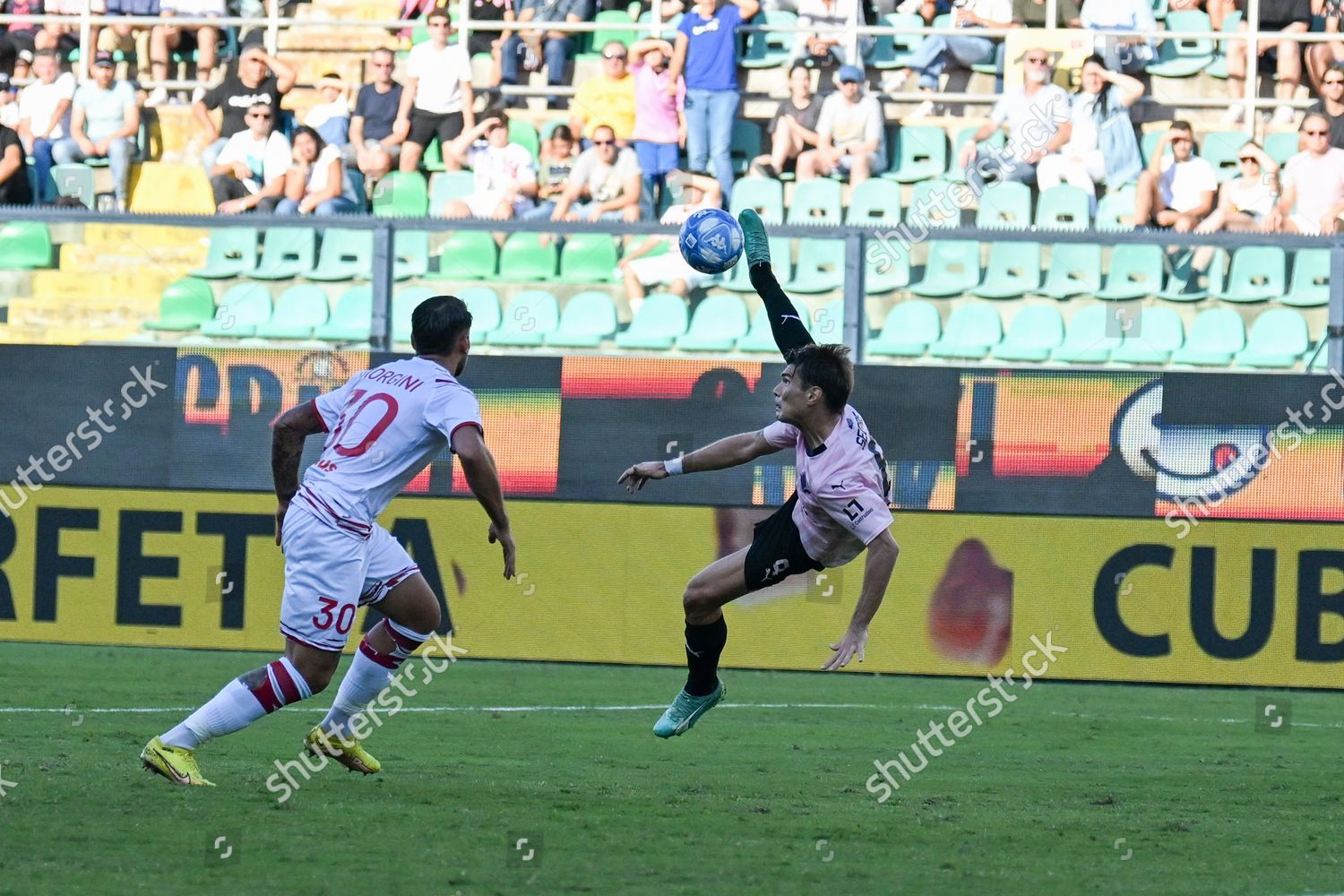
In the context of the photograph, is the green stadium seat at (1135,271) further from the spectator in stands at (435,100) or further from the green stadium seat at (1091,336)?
the spectator in stands at (435,100)

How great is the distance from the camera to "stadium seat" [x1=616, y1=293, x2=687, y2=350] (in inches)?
562

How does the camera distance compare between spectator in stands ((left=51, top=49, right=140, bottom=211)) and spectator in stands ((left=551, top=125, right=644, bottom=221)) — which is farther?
spectator in stands ((left=51, top=49, right=140, bottom=211))

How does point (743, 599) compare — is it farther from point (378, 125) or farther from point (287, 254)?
point (378, 125)

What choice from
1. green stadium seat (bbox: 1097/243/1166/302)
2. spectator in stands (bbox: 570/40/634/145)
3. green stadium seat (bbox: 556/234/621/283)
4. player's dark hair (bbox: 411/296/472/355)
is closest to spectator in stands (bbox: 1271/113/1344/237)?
green stadium seat (bbox: 1097/243/1166/302)

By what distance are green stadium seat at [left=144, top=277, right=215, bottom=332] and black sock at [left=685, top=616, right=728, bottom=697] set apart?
7223mm

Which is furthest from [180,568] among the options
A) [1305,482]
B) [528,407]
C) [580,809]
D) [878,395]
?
[1305,482]

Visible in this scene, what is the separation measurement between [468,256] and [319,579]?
24.8 feet

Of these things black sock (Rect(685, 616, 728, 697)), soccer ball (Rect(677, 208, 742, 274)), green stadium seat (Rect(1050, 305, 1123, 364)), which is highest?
soccer ball (Rect(677, 208, 742, 274))

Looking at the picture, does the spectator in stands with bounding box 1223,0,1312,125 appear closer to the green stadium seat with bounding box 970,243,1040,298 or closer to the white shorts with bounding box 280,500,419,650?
the green stadium seat with bounding box 970,243,1040,298

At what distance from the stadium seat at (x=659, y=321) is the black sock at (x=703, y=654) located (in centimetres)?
610

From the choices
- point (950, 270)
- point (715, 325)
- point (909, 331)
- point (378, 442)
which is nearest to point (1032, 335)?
point (950, 270)

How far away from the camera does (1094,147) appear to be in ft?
54.4

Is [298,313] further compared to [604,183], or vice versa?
[604,183]

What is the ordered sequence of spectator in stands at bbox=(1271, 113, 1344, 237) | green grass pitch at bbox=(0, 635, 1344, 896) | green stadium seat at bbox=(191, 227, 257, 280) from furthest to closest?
spectator in stands at bbox=(1271, 113, 1344, 237)
green stadium seat at bbox=(191, 227, 257, 280)
green grass pitch at bbox=(0, 635, 1344, 896)
